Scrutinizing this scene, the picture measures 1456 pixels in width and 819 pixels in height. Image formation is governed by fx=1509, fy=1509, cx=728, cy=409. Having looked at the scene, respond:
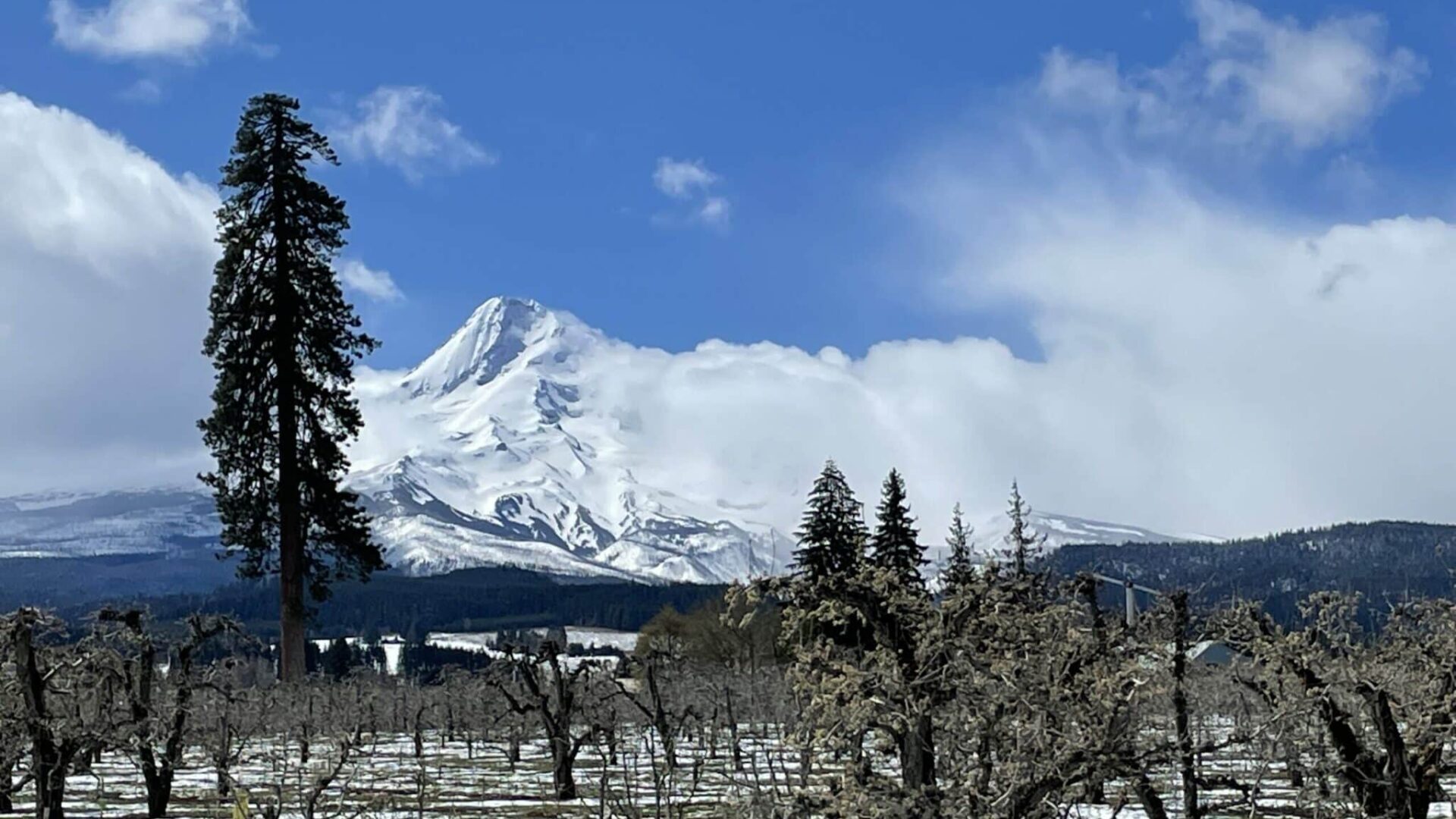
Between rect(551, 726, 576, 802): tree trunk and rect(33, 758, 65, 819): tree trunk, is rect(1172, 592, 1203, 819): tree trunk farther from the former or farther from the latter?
rect(33, 758, 65, 819): tree trunk

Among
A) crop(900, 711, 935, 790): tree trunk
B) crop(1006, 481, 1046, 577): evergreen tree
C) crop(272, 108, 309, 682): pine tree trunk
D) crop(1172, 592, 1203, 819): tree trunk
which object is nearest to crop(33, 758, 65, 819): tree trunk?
crop(900, 711, 935, 790): tree trunk

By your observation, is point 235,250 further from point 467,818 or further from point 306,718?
point 467,818

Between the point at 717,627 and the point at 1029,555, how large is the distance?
28893 mm

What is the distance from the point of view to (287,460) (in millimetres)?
31750

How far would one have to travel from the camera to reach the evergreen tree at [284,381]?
31.6 metres

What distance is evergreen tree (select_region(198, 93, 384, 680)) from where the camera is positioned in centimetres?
3162

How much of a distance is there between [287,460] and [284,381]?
176cm

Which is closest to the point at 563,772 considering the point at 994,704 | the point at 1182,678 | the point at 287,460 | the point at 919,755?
the point at 287,460

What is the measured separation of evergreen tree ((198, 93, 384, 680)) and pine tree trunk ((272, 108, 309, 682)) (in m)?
0.02

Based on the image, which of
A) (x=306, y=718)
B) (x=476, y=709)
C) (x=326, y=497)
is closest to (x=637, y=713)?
(x=476, y=709)

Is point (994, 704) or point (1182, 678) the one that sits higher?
point (994, 704)

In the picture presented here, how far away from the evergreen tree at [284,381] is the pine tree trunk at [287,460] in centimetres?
2

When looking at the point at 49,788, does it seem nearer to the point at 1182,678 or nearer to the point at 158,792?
the point at 158,792

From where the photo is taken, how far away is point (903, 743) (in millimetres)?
9914
